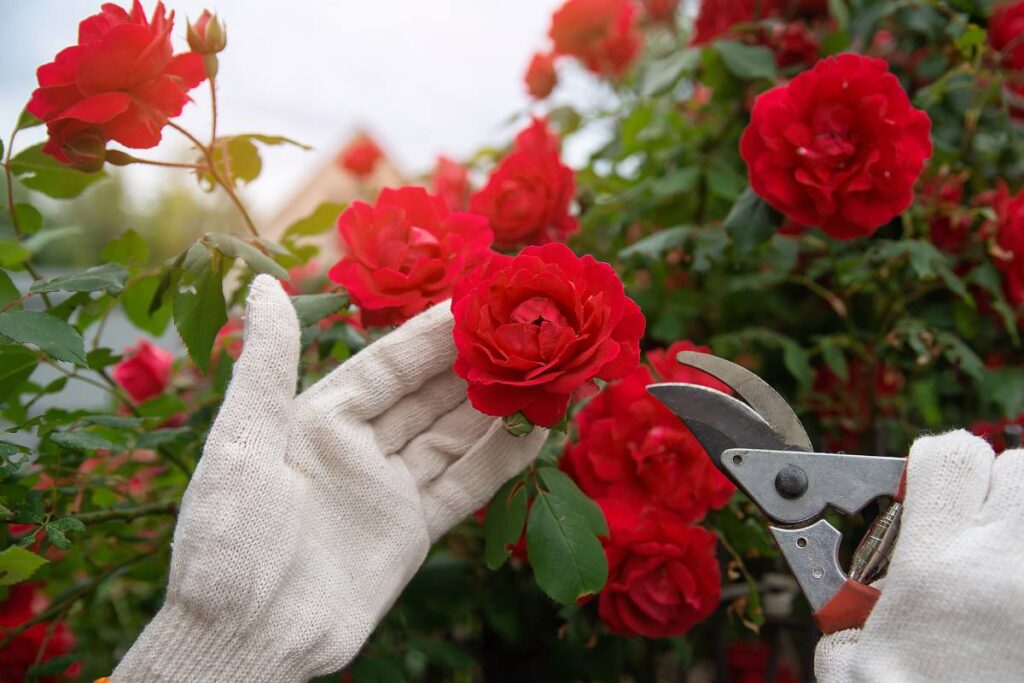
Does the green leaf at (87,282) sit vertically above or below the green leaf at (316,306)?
above

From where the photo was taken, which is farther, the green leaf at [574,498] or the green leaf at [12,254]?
the green leaf at [12,254]

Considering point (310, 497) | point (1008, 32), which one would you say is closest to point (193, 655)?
point (310, 497)

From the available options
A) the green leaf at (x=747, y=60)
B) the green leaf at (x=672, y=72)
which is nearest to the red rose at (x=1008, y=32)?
the green leaf at (x=747, y=60)

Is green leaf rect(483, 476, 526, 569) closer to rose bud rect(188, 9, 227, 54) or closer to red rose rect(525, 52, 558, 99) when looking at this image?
rose bud rect(188, 9, 227, 54)

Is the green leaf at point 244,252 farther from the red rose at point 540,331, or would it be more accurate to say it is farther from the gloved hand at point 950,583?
the gloved hand at point 950,583

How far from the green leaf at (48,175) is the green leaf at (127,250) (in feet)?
0.22

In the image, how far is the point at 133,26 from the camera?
27.9 inches

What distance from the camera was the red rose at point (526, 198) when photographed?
956mm

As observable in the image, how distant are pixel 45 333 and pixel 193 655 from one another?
308 mm

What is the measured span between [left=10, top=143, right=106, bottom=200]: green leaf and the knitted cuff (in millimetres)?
476

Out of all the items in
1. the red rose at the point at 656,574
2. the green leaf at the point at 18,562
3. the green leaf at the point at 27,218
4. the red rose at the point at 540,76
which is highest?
the green leaf at the point at 27,218

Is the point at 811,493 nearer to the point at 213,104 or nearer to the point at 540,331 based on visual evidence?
the point at 540,331

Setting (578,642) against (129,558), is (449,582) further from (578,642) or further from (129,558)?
(129,558)

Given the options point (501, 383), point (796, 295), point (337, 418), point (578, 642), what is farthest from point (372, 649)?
point (796, 295)
